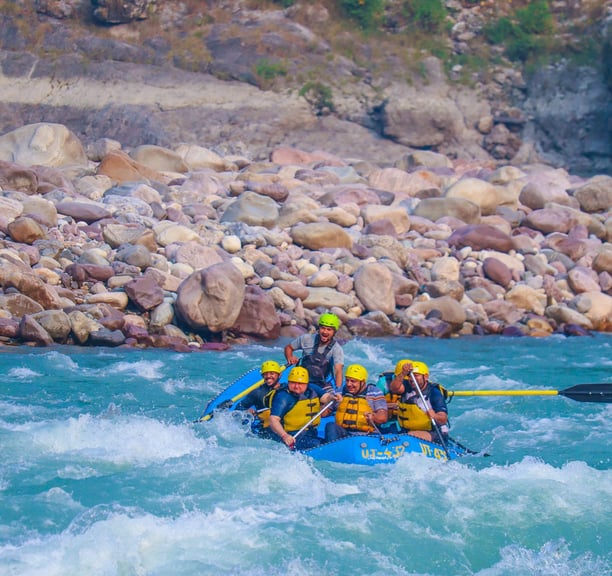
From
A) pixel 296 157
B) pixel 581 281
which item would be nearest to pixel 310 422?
pixel 581 281

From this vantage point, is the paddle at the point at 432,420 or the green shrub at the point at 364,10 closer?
the paddle at the point at 432,420

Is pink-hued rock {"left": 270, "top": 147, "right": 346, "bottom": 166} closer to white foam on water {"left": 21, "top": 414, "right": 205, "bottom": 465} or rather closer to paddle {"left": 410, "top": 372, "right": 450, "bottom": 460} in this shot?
white foam on water {"left": 21, "top": 414, "right": 205, "bottom": 465}

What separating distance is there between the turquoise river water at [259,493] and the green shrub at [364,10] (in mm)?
19133

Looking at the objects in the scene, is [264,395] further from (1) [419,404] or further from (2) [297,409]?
(1) [419,404]

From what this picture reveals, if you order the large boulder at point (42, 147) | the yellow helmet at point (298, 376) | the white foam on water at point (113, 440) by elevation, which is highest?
the large boulder at point (42, 147)

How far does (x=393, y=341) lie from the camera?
11555mm

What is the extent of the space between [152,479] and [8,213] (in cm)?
738

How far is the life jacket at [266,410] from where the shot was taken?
7242 millimetres

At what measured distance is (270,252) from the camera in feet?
42.9

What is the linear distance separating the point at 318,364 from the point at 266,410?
31.4 inches

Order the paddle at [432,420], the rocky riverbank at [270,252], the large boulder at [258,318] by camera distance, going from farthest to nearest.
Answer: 1. the large boulder at [258,318]
2. the rocky riverbank at [270,252]
3. the paddle at [432,420]

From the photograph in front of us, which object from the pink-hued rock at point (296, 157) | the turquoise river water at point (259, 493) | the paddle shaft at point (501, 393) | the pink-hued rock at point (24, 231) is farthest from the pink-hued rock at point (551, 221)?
the pink-hued rock at point (24, 231)

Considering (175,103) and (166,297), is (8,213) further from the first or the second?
(175,103)

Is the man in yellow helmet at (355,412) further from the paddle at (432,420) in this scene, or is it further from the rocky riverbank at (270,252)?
the rocky riverbank at (270,252)
